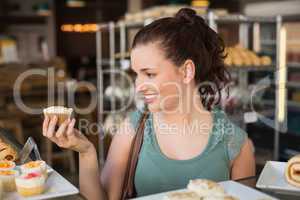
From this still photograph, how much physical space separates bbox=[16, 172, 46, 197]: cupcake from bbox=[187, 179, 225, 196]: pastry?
1.37ft

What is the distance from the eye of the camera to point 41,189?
1.18 m

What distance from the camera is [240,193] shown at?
1.17 metres

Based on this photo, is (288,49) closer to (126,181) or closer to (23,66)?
(23,66)

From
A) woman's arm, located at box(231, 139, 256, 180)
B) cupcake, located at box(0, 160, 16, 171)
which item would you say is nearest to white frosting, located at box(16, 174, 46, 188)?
cupcake, located at box(0, 160, 16, 171)

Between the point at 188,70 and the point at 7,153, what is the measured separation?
0.76 metres

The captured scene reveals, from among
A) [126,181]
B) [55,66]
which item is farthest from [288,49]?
[126,181]

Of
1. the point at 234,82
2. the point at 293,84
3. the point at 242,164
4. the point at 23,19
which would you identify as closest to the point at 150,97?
the point at 242,164

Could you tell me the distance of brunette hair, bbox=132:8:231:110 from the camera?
65.4 inches

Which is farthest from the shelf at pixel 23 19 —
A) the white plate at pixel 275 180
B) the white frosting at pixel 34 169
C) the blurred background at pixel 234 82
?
the white plate at pixel 275 180

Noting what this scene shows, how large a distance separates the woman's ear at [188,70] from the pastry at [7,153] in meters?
0.72

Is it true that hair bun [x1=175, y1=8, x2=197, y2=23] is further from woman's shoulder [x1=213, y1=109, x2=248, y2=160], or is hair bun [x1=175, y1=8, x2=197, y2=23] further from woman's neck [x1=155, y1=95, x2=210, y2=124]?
woman's shoulder [x1=213, y1=109, x2=248, y2=160]

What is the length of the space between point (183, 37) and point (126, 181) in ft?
2.05

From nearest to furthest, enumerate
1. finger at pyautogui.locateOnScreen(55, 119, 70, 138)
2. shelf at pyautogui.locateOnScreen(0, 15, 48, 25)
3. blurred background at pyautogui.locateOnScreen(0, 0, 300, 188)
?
1. finger at pyautogui.locateOnScreen(55, 119, 70, 138)
2. blurred background at pyautogui.locateOnScreen(0, 0, 300, 188)
3. shelf at pyautogui.locateOnScreen(0, 15, 48, 25)

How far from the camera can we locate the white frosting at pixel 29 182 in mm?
1150
